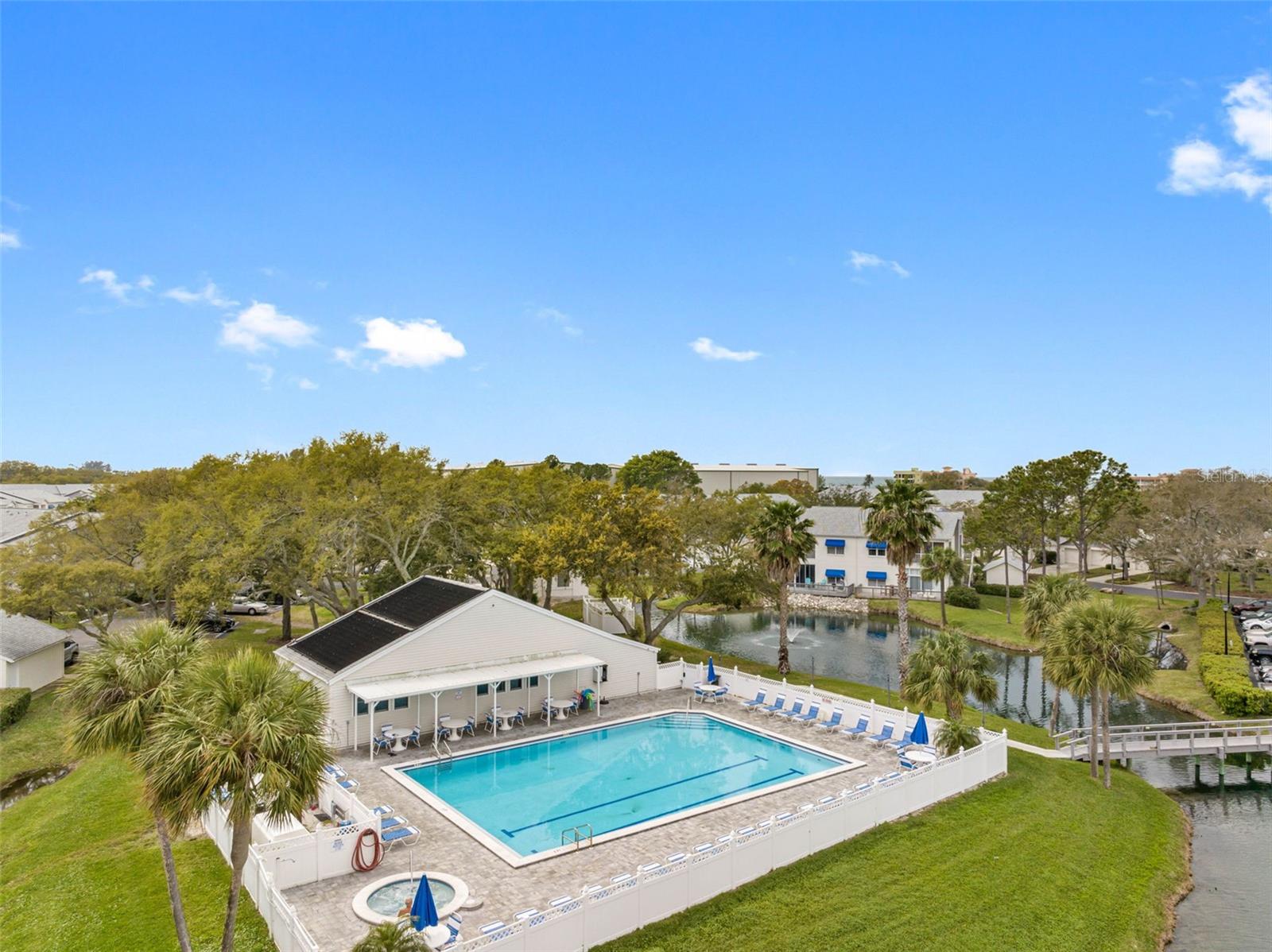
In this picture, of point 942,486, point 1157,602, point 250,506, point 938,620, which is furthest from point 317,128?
point 942,486

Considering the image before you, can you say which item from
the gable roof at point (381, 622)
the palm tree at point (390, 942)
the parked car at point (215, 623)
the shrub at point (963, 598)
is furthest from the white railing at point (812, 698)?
the shrub at point (963, 598)

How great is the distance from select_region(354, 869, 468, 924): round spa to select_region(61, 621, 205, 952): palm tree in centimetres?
312

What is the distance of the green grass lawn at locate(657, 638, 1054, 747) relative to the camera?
28.4 metres

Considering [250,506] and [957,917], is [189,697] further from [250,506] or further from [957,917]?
[250,506]

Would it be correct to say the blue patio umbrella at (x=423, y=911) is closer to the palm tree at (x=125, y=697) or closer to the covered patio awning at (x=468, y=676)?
the palm tree at (x=125, y=697)

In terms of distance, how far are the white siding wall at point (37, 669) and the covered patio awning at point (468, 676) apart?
63.0 feet

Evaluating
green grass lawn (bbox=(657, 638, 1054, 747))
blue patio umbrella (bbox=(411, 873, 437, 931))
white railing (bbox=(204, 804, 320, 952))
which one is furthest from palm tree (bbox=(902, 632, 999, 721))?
white railing (bbox=(204, 804, 320, 952))

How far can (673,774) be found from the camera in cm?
2189

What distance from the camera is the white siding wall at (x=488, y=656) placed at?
23.6 meters

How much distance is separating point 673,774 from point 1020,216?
2874 cm

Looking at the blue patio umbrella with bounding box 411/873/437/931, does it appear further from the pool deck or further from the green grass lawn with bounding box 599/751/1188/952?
the green grass lawn with bounding box 599/751/1188/952

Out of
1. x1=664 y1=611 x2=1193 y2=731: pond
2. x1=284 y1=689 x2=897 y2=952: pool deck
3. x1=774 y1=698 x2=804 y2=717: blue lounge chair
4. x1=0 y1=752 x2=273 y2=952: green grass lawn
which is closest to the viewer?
x1=0 y1=752 x2=273 y2=952: green grass lawn

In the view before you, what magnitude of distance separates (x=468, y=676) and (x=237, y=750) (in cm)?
1468

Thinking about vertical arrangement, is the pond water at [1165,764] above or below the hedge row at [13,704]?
below
